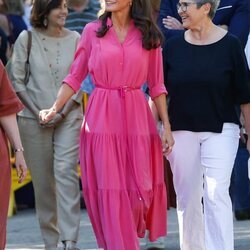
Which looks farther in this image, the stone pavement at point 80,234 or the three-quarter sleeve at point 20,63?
the stone pavement at point 80,234

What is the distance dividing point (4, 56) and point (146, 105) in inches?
147

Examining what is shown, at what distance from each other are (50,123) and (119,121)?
51.2 inches

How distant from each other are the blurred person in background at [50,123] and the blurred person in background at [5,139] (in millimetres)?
1940

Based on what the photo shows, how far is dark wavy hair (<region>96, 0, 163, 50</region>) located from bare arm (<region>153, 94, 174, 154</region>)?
15.9 inches

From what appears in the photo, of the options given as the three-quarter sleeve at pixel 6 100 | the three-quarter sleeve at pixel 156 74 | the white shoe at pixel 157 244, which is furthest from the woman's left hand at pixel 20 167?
the white shoe at pixel 157 244

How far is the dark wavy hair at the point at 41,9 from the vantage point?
9031 mm

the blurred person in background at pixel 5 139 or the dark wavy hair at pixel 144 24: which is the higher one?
the dark wavy hair at pixel 144 24

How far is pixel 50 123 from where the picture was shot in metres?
8.92

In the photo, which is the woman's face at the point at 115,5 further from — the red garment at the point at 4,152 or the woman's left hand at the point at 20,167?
the woman's left hand at the point at 20,167

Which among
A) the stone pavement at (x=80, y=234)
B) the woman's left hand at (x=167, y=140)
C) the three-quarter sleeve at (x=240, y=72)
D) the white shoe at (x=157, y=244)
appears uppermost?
the three-quarter sleeve at (x=240, y=72)

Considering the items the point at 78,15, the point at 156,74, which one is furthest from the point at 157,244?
the point at 78,15

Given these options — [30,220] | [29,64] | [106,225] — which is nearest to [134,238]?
[106,225]

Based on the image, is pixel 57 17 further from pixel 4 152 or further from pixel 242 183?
pixel 242 183

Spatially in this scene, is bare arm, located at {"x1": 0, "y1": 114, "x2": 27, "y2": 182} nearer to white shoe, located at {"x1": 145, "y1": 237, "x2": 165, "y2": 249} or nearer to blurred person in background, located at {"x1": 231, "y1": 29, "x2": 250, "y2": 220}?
white shoe, located at {"x1": 145, "y1": 237, "x2": 165, "y2": 249}
